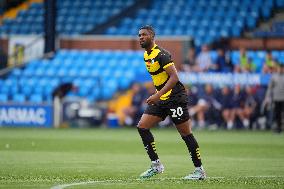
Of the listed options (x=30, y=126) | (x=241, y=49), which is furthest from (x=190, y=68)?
(x=30, y=126)

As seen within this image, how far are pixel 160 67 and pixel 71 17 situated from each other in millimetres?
25041

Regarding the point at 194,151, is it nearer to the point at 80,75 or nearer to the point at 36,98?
the point at 36,98

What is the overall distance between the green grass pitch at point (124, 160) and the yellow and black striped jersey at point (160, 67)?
1.30 meters

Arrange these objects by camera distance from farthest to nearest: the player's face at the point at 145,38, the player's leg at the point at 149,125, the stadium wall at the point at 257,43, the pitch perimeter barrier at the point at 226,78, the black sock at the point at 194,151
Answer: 1. the stadium wall at the point at 257,43
2. the pitch perimeter barrier at the point at 226,78
3. the player's leg at the point at 149,125
4. the player's face at the point at 145,38
5. the black sock at the point at 194,151

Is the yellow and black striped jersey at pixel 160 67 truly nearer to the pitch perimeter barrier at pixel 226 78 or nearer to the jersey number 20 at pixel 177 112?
the jersey number 20 at pixel 177 112

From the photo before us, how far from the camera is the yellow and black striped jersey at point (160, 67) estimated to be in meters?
12.2

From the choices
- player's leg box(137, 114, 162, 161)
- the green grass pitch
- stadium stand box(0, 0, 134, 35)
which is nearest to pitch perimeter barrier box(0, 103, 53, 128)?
the green grass pitch

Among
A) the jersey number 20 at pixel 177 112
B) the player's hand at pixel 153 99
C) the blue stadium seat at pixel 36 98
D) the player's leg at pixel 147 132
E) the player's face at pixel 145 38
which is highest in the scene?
the blue stadium seat at pixel 36 98

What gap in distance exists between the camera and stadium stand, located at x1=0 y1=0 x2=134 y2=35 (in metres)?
36.0


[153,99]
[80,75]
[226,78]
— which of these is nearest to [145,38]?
[153,99]

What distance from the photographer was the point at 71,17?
36.9 m

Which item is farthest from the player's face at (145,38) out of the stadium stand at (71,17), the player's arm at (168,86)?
the stadium stand at (71,17)

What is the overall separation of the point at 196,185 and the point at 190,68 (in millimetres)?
18481

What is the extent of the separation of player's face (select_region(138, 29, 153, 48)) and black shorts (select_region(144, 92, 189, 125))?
857 mm
